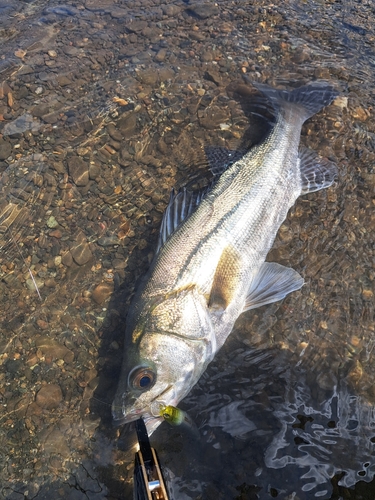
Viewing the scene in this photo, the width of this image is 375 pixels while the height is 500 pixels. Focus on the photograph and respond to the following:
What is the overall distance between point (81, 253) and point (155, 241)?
0.80 meters

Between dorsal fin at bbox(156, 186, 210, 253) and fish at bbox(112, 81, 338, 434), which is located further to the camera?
dorsal fin at bbox(156, 186, 210, 253)

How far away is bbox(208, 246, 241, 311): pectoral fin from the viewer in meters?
3.63

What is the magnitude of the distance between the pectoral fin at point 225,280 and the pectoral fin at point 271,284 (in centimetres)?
23

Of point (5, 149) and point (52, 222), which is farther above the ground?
point (5, 149)

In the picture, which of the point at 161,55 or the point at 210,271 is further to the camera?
the point at 161,55

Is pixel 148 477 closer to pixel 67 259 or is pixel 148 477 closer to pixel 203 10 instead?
pixel 67 259

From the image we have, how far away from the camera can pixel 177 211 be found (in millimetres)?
4051

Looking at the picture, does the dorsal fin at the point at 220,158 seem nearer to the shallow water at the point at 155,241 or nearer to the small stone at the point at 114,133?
the shallow water at the point at 155,241

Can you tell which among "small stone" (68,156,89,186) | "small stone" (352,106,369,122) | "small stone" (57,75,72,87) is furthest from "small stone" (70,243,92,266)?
"small stone" (352,106,369,122)

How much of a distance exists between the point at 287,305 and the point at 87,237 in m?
2.24

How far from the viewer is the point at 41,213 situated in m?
4.77

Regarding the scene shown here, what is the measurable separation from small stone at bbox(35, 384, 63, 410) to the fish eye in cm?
98

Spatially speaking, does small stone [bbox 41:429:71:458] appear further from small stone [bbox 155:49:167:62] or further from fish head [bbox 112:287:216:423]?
small stone [bbox 155:49:167:62]

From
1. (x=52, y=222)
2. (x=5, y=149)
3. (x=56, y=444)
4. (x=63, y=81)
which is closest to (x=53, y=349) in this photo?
(x=56, y=444)
